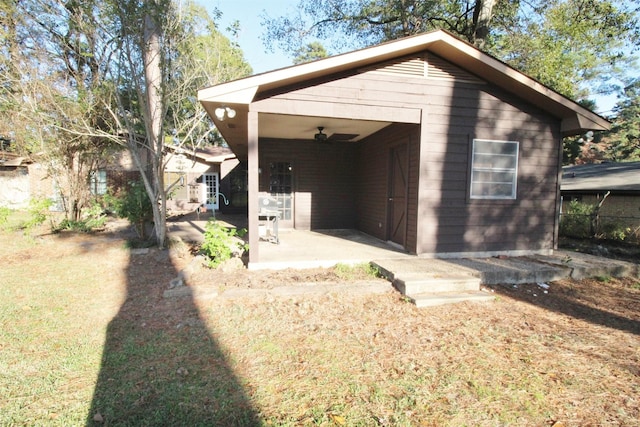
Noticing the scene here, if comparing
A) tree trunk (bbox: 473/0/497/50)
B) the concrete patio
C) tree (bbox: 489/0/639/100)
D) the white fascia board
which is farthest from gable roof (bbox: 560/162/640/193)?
the white fascia board

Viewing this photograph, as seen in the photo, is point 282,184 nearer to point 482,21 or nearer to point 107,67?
point 107,67

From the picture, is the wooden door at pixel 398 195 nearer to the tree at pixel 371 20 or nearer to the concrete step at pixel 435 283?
the concrete step at pixel 435 283

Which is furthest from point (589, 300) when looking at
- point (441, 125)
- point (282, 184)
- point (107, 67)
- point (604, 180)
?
point (604, 180)

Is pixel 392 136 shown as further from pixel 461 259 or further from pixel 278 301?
pixel 278 301

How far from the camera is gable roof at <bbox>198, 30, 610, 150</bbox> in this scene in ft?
15.3

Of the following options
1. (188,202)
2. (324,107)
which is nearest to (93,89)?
(324,107)

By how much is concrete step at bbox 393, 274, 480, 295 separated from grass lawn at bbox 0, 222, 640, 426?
0.78 ft

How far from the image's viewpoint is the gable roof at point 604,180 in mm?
10859

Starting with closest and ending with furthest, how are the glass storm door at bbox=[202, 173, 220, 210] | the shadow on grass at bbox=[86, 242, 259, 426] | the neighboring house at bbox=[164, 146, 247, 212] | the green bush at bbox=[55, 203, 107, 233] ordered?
the shadow on grass at bbox=[86, 242, 259, 426], the green bush at bbox=[55, 203, 107, 233], the neighboring house at bbox=[164, 146, 247, 212], the glass storm door at bbox=[202, 173, 220, 210]

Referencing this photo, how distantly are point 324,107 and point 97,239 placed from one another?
20.1 ft

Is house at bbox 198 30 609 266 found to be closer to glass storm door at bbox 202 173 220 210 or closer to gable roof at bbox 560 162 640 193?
gable roof at bbox 560 162 640 193

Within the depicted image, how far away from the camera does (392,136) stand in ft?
22.3

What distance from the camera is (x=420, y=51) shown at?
5445mm

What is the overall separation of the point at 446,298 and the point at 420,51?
404 cm
